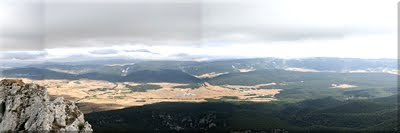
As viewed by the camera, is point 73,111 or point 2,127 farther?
point 73,111

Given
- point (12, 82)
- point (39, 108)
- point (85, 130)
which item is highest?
point (12, 82)

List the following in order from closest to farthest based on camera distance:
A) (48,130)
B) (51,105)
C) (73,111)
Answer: (48,130), (51,105), (73,111)

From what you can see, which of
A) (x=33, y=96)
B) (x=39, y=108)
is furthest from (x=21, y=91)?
(x=39, y=108)

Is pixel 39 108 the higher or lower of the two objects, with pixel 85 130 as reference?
higher

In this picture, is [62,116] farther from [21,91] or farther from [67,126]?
[21,91]

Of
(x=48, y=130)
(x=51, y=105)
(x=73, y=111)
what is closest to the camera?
(x=48, y=130)

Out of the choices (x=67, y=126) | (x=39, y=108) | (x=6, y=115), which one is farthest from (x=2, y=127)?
(x=67, y=126)
